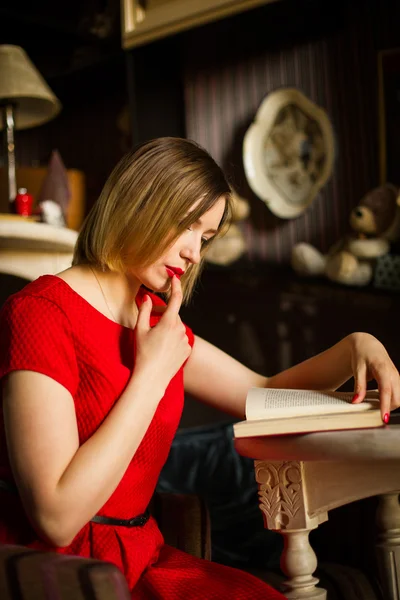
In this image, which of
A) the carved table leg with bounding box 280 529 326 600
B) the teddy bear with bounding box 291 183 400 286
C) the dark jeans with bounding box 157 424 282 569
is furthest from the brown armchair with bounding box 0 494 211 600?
the teddy bear with bounding box 291 183 400 286

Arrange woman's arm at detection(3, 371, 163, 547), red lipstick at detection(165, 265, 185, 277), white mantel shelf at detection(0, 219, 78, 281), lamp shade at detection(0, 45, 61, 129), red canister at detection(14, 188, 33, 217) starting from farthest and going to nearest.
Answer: lamp shade at detection(0, 45, 61, 129) < red canister at detection(14, 188, 33, 217) < white mantel shelf at detection(0, 219, 78, 281) < red lipstick at detection(165, 265, 185, 277) < woman's arm at detection(3, 371, 163, 547)

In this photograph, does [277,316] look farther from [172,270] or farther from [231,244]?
[172,270]

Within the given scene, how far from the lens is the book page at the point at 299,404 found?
883mm

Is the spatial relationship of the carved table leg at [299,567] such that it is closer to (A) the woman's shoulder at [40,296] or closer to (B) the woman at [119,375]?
(B) the woman at [119,375]

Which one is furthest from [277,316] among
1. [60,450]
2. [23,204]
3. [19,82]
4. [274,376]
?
[60,450]

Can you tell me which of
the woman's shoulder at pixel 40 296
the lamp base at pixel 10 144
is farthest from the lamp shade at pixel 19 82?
the woman's shoulder at pixel 40 296

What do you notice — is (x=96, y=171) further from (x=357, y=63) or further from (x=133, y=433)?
(x=133, y=433)

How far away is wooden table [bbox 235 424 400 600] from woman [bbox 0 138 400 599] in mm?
52

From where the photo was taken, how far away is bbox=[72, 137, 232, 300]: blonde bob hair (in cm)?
102

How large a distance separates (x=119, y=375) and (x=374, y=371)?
1.11ft

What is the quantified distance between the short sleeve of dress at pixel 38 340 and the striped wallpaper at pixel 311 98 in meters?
1.38

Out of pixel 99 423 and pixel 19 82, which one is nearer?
pixel 99 423

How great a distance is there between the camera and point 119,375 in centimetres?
98

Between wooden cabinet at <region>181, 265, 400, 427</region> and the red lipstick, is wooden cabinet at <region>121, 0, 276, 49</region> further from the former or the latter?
the red lipstick
